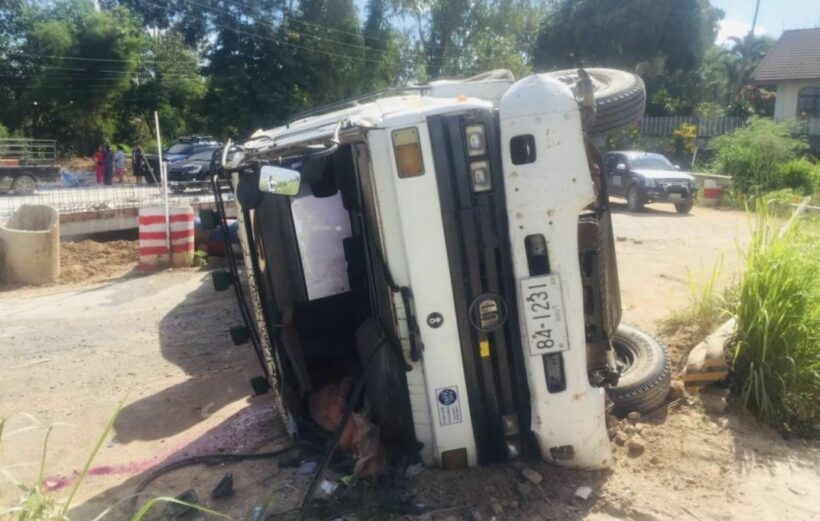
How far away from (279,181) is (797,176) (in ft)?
67.2

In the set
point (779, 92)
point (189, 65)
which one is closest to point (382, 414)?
point (779, 92)

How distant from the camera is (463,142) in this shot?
3.31 metres

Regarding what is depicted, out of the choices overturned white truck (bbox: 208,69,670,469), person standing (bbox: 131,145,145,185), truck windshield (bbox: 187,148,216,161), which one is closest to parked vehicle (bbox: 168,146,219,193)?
truck windshield (bbox: 187,148,216,161)

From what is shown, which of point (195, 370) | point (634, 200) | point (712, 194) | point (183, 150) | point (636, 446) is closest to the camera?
point (636, 446)

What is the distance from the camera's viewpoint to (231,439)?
4.68 metres

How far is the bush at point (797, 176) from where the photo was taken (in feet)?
65.1

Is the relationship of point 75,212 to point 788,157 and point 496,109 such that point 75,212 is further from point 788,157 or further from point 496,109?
point 788,157

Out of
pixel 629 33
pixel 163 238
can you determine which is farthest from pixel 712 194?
pixel 629 33

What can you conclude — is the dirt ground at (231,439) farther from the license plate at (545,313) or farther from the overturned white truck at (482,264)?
the license plate at (545,313)

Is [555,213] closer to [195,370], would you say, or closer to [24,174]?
[195,370]

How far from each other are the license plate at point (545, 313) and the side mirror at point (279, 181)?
44.2 inches

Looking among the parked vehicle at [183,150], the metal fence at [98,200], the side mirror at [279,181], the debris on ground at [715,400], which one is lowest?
the debris on ground at [715,400]

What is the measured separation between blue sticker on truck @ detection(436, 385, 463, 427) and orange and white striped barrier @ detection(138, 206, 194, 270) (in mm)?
8946

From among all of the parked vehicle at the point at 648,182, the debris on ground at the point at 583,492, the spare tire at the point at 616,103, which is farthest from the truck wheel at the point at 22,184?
the debris on ground at the point at 583,492
